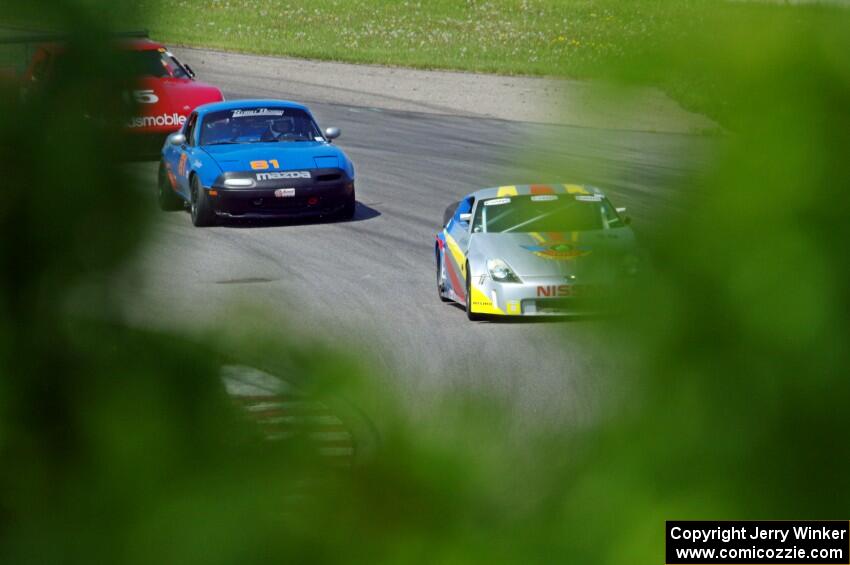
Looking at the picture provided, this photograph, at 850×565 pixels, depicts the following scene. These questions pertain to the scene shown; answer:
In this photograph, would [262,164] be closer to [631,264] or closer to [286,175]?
[286,175]

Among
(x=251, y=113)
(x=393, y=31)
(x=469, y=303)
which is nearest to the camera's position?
(x=469, y=303)

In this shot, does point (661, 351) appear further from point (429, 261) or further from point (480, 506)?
point (429, 261)

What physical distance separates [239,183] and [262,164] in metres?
0.46

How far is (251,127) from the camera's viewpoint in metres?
17.3

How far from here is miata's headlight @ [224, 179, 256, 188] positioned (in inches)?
634

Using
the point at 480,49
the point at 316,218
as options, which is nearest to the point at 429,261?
the point at 316,218

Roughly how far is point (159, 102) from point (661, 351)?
0.35 meters

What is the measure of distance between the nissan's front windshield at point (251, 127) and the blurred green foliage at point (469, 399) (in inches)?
653

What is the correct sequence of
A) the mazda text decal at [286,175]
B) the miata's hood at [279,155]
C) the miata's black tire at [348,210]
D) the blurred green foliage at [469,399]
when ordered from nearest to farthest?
1. the blurred green foliage at [469,399]
2. the mazda text decal at [286,175]
3. the miata's hood at [279,155]
4. the miata's black tire at [348,210]

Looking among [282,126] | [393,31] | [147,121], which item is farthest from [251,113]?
[393,31]

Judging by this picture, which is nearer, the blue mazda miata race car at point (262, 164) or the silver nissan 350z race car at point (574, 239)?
the silver nissan 350z race car at point (574, 239)

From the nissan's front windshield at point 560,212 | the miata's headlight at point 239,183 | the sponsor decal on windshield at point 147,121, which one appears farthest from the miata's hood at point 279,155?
the nissan's front windshield at point 560,212

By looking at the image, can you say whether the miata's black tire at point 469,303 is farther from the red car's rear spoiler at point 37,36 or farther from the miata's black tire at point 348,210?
the red car's rear spoiler at point 37,36

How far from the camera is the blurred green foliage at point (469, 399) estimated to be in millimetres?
658
